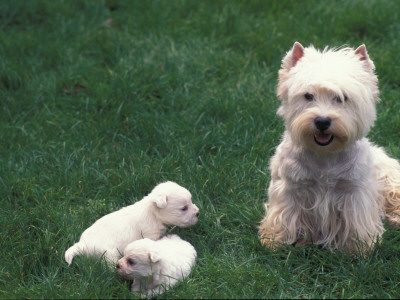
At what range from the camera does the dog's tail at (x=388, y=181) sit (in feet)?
14.9

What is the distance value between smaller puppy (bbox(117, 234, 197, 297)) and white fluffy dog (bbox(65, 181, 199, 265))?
254 mm

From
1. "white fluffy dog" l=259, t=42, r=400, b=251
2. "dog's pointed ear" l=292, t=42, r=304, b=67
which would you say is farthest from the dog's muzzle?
"dog's pointed ear" l=292, t=42, r=304, b=67

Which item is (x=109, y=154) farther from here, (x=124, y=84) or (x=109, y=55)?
(x=109, y=55)

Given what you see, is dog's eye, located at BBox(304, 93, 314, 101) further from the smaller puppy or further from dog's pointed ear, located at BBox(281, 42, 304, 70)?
the smaller puppy

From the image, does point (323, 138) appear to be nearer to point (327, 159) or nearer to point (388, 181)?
point (327, 159)

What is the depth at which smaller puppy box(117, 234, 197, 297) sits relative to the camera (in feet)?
12.0

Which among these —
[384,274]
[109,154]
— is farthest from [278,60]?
[384,274]

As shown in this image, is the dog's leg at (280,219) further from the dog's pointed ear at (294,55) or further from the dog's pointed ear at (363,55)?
the dog's pointed ear at (363,55)

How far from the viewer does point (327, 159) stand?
393 cm

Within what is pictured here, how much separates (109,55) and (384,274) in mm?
4290

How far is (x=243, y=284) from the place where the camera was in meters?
3.81

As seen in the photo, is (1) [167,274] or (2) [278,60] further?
(2) [278,60]

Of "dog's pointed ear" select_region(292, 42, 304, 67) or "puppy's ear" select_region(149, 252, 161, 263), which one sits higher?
"dog's pointed ear" select_region(292, 42, 304, 67)

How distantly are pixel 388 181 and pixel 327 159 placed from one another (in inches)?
38.6
